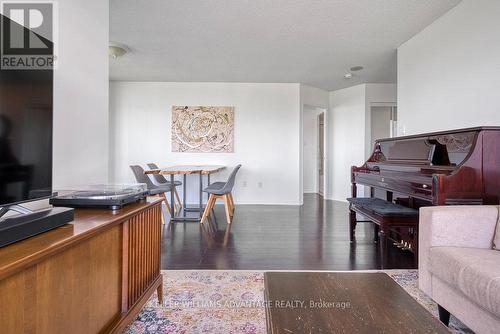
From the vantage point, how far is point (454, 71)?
2.57m

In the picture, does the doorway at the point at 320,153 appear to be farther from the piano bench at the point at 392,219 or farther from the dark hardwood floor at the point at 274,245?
the piano bench at the point at 392,219

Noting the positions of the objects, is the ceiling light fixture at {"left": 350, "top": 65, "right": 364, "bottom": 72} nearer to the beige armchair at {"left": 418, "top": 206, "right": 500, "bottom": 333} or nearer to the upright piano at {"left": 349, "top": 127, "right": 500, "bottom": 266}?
the upright piano at {"left": 349, "top": 127, "right": 500, "bottom": 266}

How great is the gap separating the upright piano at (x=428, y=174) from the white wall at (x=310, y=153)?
402 cm

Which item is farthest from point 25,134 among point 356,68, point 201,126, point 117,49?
point 356,68

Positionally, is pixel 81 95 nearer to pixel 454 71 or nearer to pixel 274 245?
pixel 274 245

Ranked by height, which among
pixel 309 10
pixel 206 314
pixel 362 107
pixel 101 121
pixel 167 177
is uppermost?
pixel 309 10

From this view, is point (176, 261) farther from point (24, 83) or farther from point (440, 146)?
point (440, 146)

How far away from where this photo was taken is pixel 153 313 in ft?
5.02

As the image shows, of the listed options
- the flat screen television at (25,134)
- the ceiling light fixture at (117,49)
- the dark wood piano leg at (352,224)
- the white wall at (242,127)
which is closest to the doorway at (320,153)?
the white wall at (242,127)

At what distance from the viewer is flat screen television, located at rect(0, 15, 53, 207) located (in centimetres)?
79

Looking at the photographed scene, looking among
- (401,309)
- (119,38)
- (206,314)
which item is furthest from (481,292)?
(119,38)

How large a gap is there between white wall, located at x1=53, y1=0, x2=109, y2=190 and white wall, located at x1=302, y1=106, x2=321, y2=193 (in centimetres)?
582

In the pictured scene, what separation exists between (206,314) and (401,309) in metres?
1.07

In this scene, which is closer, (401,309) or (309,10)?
(401,309)
